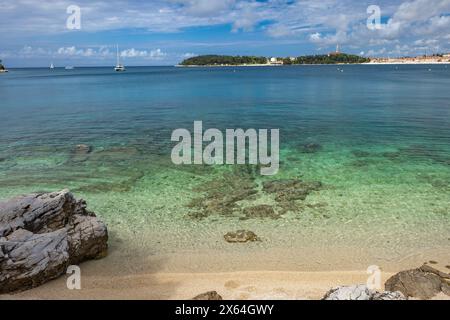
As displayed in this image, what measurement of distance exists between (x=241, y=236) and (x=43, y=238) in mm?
7805

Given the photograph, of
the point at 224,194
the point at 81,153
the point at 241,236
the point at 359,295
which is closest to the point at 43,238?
the point at 241,236

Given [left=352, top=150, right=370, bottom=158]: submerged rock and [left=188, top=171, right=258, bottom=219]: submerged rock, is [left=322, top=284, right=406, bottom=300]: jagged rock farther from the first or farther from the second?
[left=352, top=150, right=370, bottom=158]: submerged rock

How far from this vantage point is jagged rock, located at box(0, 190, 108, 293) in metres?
12.2

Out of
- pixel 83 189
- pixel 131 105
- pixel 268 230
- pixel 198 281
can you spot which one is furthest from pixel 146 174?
pixel 131 105

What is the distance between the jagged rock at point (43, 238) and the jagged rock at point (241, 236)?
5.17 metres

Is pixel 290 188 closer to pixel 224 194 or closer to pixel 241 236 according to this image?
pixel 224 194

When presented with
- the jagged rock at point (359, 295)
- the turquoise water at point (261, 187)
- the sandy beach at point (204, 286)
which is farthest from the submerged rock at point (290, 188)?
the jagged rock at point (359, 295)

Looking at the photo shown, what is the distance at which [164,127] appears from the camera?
1646 inches

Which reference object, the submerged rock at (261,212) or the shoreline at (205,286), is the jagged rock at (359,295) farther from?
the submerged rock at (261,212)

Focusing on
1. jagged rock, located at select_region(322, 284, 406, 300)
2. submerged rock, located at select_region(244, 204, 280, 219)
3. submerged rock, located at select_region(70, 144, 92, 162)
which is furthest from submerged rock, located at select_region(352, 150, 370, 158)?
submerged rock, located at select_region(70, 144, 92, 162)

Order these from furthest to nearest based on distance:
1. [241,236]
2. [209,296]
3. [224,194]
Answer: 1. [224,194]
2. [241,236]
3. [209,296]

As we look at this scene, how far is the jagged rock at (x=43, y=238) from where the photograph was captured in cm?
1223

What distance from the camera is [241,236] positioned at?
16.5 meters

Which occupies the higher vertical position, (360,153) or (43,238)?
(360,153)
